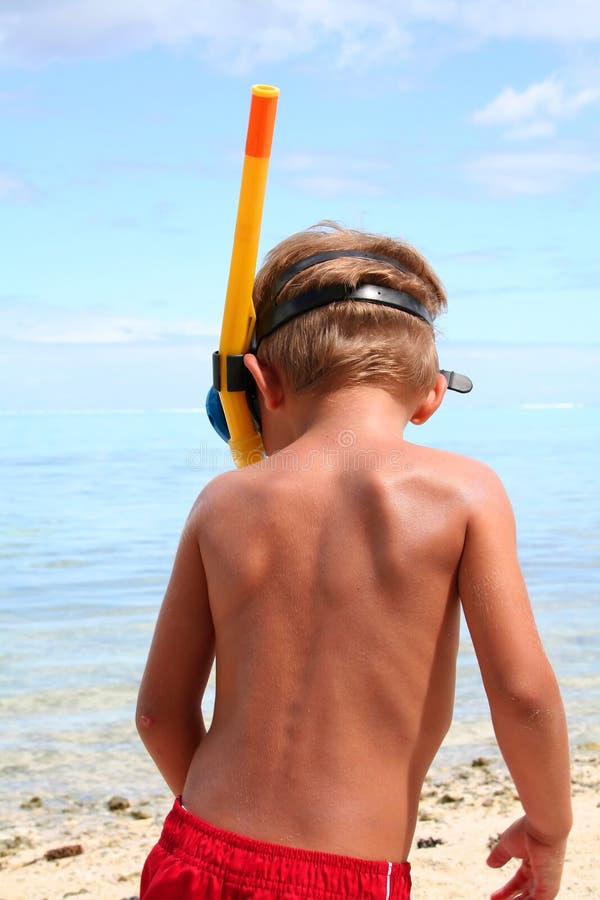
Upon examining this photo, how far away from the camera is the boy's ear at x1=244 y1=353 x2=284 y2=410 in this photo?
2.03m

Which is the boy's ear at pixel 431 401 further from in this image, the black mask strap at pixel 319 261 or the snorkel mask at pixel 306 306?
the black mask strap at pixel 319 261

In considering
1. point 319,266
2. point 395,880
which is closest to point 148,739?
point 395,880

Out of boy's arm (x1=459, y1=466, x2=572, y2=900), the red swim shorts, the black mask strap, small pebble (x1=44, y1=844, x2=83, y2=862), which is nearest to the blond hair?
the black mask strap

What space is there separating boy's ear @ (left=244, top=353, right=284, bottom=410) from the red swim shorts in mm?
800

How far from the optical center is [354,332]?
76.8 inches

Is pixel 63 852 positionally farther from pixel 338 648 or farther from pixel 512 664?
pixel 512 664

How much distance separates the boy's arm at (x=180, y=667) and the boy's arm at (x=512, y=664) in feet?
1.65

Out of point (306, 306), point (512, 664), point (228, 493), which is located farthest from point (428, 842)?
point (306, 306)

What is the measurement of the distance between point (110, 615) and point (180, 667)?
6045mm

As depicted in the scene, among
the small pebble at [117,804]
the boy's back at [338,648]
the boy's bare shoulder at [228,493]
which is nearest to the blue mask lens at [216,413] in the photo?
the boy's bare shoulder at [228,493]

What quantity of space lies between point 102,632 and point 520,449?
2483 cm

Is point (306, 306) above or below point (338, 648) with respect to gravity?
above

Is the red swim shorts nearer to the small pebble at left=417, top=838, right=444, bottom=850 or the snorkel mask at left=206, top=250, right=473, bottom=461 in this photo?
the snorkel mask at left=206, top=250, right=473, bottom=461

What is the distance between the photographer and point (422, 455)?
1.82 metres
